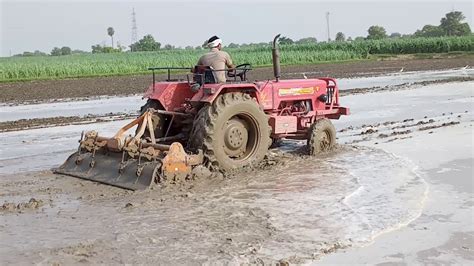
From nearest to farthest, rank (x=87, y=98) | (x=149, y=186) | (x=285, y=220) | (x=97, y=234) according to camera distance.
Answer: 1. (x=97, y=234)
2. (x=285, y=220)
3. (x=149, y=186)
4. (x=87, y=98)

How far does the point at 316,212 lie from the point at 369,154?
11.6 feet

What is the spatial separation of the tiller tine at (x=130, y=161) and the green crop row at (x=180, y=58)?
2783 cm

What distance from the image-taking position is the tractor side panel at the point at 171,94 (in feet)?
28.3

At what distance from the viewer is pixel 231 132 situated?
27.1ft

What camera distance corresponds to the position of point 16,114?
17.2 metres

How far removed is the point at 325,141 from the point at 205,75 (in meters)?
2.41

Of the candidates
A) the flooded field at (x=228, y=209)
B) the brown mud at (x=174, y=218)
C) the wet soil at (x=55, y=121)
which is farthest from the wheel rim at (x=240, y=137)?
the wet soil at (x=55, y=121)

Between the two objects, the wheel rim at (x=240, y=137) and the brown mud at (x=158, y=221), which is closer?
the brown mud at (x=158, y=221)

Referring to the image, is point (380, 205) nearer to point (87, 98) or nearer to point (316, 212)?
point (316, 212)

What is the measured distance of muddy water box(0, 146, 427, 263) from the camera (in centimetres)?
507

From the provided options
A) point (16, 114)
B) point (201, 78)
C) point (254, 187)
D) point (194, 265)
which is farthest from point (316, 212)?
point (16, 114)

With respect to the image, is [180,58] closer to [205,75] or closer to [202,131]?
[205,75]

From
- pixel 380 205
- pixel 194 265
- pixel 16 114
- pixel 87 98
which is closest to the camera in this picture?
pixel 194 265

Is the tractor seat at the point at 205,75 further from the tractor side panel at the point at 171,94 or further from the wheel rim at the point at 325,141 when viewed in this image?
the wheel rim at the point at 325,141
